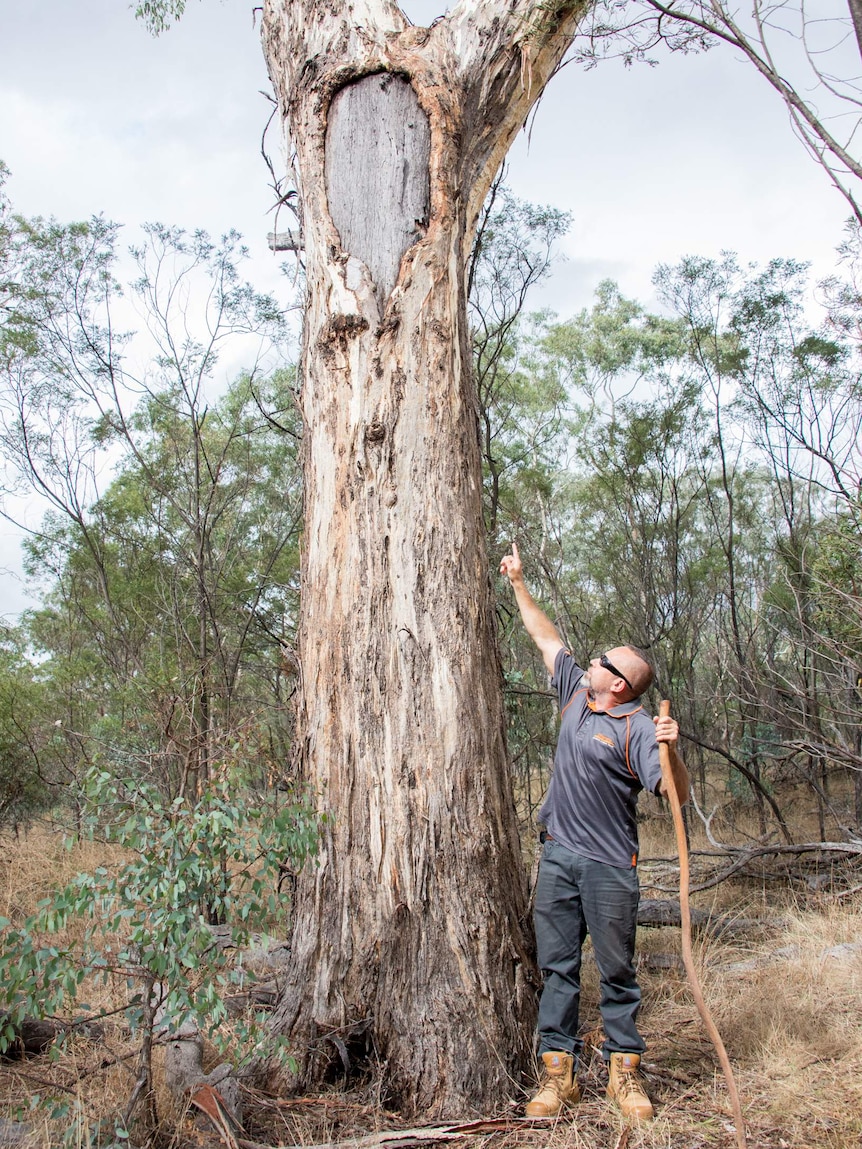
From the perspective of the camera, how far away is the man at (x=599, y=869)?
2.96 meters

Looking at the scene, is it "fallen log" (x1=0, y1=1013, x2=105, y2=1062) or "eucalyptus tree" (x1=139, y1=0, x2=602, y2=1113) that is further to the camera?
"fallen log" (x1=0, y1=1013, x2=105, y2=1062)

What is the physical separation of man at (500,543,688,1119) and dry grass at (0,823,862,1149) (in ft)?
0.50

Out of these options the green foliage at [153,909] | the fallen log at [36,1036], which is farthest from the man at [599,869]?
the fallen log at [36,1036]

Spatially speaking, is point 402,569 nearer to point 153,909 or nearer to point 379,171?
point 153,909

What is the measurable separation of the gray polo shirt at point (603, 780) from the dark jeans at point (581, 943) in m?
0.08

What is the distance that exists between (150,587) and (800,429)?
30.4 feet

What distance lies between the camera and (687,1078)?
321 centimetres

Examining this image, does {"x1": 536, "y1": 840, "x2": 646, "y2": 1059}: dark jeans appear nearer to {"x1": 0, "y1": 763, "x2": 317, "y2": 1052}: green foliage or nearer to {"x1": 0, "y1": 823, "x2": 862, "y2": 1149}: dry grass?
{"x1": 0, "y1": 823, "x2": 862, "y2": 1149}: dry grass

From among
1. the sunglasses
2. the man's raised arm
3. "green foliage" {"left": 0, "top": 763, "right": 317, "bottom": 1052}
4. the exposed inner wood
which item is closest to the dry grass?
"green foliage" {"left": 0, "top": 763, "right": 317, "bottom": 1052}

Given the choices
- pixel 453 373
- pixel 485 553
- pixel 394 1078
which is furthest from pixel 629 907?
pixel 453 373

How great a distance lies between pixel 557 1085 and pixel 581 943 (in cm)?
45

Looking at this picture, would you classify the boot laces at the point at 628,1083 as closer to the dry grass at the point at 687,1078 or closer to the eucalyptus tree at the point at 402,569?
the dry grass at the point at 687,1078

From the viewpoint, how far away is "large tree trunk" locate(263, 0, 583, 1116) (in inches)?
122

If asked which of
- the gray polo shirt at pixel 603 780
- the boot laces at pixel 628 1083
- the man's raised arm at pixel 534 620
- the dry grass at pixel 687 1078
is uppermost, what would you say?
the man's raised arm at pixel 534 620
